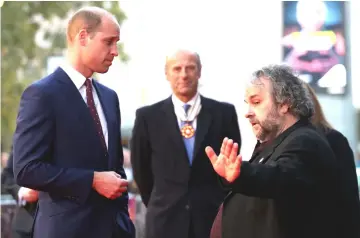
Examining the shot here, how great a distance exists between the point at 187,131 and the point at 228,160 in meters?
2.48

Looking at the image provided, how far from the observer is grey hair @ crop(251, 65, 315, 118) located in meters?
4.28

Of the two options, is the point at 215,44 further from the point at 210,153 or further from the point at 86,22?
the point at 210,153

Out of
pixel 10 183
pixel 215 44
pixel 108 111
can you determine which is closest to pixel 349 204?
pixel 108 111

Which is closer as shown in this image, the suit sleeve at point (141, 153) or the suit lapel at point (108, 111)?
the suit lapel at point (108, 111)

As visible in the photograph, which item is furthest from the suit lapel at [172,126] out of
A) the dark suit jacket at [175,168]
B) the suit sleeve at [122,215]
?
the suit sleeve at [122,215]

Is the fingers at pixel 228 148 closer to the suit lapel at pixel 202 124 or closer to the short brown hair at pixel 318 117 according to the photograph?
the short brown hair at pixel 318 117

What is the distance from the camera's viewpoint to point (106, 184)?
4367 mm

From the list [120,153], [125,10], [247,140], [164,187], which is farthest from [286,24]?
[120,153]

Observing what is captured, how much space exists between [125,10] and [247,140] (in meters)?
8.06

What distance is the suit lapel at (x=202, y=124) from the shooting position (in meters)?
6.18

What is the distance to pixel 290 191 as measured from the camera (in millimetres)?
3916

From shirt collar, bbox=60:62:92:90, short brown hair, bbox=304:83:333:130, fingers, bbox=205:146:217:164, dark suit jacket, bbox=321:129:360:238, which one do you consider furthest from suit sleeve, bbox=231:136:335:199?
short brown hair, bbox=304:83:333:130

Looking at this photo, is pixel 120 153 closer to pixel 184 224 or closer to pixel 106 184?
pixel 106 184

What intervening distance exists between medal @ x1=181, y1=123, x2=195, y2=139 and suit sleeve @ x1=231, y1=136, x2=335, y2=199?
7.38 feet
